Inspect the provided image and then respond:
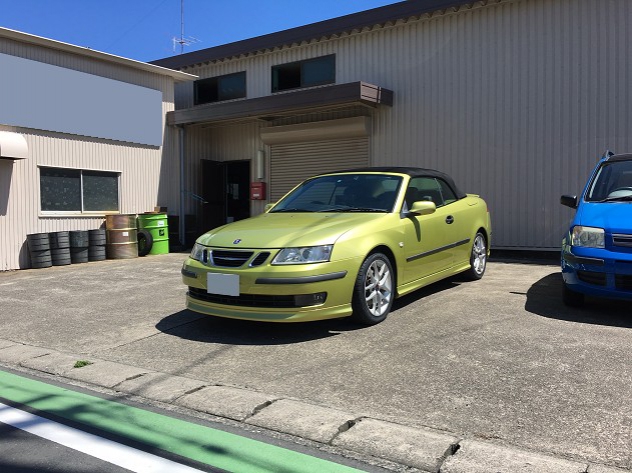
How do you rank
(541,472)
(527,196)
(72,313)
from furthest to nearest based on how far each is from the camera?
(527,196), (72,313), (541,472)

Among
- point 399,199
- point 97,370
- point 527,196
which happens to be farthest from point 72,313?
point 527,196

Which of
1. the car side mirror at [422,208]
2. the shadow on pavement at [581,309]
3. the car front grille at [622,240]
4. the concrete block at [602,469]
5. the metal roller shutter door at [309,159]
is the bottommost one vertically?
the concrete block at [602,469]

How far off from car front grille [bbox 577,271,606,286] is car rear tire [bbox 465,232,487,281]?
1904 millimetres

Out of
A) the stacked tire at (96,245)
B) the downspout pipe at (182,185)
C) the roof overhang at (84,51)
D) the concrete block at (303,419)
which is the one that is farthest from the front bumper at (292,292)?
the downspout pipe at (182,185)

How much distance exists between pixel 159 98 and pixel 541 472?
1260 cm

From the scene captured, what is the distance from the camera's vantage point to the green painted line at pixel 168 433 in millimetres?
2500

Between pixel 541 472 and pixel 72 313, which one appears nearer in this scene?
Result: pixel 541 472

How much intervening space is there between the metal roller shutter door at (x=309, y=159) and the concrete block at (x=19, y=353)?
8.42 metres

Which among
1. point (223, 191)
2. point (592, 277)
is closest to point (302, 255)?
point (592, 277)

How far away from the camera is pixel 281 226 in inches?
191

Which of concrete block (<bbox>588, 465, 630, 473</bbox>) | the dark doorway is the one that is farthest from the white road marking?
the dark doorway

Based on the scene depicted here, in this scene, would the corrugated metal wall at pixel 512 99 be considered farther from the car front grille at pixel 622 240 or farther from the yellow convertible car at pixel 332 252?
the car front grille at pixel 622 240

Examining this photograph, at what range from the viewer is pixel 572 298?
207 inches

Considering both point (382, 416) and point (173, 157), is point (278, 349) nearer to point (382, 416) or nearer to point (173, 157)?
point (382, 416)
